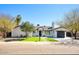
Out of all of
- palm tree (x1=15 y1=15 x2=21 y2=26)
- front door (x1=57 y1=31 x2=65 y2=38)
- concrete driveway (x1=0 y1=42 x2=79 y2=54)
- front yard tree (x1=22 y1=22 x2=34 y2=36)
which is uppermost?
palm tree (x1=15 y1=15 x2=21 y2=26)

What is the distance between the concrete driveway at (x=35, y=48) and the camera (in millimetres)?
8320

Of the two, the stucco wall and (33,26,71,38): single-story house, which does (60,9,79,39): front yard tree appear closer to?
(33,26,71,38): single-story house

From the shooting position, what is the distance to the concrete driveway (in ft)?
27.3

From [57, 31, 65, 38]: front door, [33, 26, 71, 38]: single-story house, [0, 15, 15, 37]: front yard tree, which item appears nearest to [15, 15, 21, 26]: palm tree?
[0, 15, 15, 37]: front yard tree

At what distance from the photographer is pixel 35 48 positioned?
8352 millimetres

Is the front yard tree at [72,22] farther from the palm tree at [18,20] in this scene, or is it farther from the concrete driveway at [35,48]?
the palm tree at [18,20]

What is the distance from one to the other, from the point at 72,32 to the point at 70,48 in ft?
1.12

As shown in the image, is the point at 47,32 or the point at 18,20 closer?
the point at 18,20

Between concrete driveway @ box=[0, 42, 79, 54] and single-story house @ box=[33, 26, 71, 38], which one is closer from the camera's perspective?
concrete driveway @ box=[0, 42, 79, 54]

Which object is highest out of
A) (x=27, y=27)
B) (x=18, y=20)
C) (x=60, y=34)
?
(x=18, y=20)

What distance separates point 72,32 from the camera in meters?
8.41

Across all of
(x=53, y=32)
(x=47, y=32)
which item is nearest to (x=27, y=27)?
(x=47, y=32)

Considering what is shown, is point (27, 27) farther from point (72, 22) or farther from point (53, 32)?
point (72, 22)
